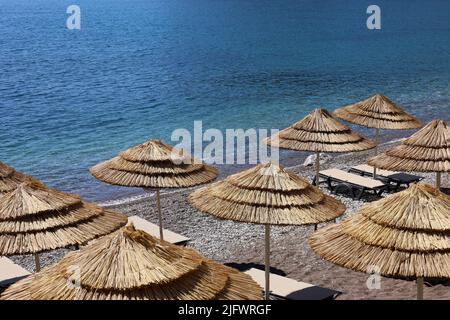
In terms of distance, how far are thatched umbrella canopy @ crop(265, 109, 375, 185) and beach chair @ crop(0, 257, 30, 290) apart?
6.40 m

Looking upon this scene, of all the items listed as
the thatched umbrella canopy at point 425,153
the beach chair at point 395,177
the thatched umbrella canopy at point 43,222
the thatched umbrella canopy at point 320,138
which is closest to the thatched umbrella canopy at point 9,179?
the thatched umbrella canopy at point 43,222

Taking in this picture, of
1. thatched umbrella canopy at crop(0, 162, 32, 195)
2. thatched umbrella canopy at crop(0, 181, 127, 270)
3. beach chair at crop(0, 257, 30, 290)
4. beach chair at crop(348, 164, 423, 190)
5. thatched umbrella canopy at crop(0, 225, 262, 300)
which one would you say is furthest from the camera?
beach chair at crop(348, 164, 423, 190)

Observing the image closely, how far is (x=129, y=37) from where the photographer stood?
7544 cm

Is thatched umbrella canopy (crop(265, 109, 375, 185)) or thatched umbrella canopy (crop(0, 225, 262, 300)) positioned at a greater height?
thatched umbrella canopy (crop(265, 109, 375, 185))

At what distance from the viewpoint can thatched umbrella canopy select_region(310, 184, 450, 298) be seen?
688 centimetres

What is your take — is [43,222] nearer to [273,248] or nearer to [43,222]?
[43,222]

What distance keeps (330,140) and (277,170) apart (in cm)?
583

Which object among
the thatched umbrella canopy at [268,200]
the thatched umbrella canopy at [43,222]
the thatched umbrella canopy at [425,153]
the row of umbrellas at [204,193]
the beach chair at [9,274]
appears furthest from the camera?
the thatched umbrella canopy at [425,153]

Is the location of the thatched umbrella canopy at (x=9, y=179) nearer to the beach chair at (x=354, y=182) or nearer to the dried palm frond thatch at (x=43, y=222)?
the dried palm frond thatch at (x=43, y=222)

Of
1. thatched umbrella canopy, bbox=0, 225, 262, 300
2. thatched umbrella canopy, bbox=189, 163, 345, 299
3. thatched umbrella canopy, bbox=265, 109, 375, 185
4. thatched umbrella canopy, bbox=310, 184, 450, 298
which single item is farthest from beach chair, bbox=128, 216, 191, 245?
thatched umbrella canopy, bbox=0, 225, 262, 300

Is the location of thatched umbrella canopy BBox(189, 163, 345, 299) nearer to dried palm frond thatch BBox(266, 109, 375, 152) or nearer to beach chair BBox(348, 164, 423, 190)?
dried palm frond thatch BBox(266, 109, 375, 152)

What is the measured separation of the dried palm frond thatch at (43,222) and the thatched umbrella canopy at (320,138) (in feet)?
22.1

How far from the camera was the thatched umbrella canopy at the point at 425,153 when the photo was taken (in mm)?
12383
